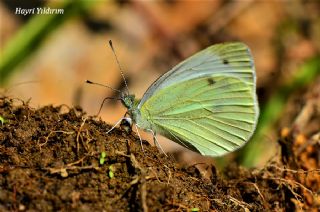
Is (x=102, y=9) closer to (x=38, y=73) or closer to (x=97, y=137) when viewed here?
(x=38, y=73)

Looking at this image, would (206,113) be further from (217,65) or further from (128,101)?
(128,101)

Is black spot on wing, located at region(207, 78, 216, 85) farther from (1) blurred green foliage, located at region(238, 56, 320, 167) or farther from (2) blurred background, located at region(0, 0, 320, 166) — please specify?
(2) blurred background, located at region(0, 0, 320, 166)

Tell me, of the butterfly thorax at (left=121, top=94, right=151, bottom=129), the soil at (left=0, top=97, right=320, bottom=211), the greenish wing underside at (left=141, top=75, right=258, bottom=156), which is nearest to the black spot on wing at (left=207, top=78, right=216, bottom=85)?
the greenish wing underside at (left=141, top=75, right=258, bottom=156)

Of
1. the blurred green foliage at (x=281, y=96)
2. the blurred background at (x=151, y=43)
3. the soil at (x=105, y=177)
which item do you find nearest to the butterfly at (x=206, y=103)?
the soil at (x=105, y=177)

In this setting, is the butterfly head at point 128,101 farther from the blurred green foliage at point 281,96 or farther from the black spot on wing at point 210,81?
the blurred green foliage at point 281,96

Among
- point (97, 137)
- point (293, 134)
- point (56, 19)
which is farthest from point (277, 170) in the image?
point (56, 19)

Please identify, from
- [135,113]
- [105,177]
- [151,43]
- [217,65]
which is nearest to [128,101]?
[135,113]

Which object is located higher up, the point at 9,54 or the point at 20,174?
the point at 9,54
